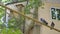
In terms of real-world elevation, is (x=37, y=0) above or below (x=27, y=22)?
above

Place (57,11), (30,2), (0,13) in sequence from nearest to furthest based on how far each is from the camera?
(0,13), (30,2), (57,11)

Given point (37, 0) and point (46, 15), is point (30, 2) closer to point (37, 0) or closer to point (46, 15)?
point (37, 0)

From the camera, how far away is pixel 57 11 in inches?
159

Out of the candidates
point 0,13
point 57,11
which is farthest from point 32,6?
point 57,11

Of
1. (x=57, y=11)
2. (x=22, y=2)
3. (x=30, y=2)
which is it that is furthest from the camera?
(x=57, y=11)

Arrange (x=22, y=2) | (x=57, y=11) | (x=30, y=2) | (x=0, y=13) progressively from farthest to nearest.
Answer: (x=57, y=11) → (x=22, y=2) → (x=30, y=2) → (x=0, y=13)

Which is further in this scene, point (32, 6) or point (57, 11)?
point (57, 11)

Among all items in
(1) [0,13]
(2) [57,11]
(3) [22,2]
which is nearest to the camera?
(1) [0,13]

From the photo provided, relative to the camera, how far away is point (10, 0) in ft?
7.81

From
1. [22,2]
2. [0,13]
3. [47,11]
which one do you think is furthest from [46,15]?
[0,13]

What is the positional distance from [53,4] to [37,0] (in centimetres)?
194

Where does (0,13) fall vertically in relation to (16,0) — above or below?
below

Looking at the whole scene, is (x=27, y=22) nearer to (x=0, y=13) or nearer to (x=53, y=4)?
(x=0, y=13)

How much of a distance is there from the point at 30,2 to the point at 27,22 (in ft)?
0.89
